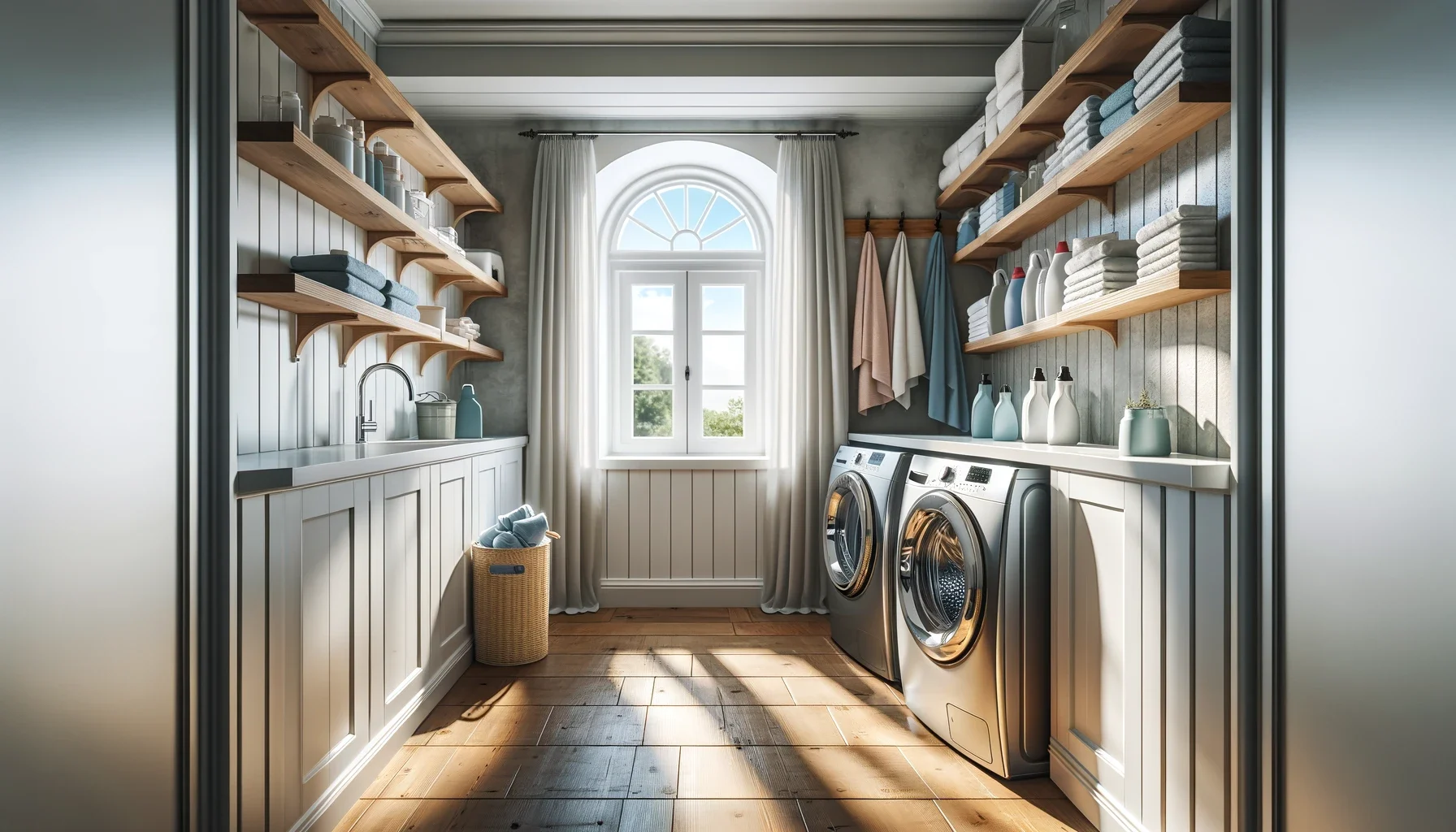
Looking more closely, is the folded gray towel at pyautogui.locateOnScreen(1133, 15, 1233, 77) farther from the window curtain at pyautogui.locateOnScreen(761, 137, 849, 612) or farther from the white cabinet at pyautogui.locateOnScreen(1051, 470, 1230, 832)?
the window curtain at pyautogui.locateOnScreen(761, 137, 849, 612)

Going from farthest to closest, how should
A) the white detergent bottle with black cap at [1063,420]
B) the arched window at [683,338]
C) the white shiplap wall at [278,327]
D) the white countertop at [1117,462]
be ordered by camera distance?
the arched window at [683,338], the white detergent bottle with black cap at [1063,420], the white shiplap wall at [278,327], the white countertop at [1117,462]

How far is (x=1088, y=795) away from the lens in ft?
5.69

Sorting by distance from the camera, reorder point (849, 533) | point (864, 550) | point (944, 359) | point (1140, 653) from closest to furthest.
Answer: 1. point (1140, 653)
2. point (864, 550)
3. point (849, 533)
4. point (944, 359)

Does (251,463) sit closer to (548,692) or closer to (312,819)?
(312,819)

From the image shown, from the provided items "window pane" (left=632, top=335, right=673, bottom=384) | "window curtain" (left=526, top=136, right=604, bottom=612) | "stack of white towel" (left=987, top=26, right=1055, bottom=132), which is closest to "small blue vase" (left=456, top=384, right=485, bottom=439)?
"window curtain" (left=526, top=136, right=604, bottom=612)

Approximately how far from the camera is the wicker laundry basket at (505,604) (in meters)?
2.79

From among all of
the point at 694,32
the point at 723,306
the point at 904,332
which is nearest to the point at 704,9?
the point at 694,32

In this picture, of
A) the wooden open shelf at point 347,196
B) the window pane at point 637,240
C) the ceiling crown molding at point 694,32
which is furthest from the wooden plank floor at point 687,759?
the ceiling crown molding at point 694,32

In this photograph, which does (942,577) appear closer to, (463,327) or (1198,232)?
(1198,232)

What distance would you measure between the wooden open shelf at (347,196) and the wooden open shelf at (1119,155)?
2066mm

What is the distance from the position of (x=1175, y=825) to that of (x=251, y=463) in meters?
2.02

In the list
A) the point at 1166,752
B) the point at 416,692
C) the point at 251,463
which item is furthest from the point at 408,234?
the point at 1166,752

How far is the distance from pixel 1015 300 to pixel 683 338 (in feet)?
5.73

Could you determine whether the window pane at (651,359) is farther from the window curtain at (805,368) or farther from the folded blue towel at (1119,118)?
the folded blue towel at (1119,118)
